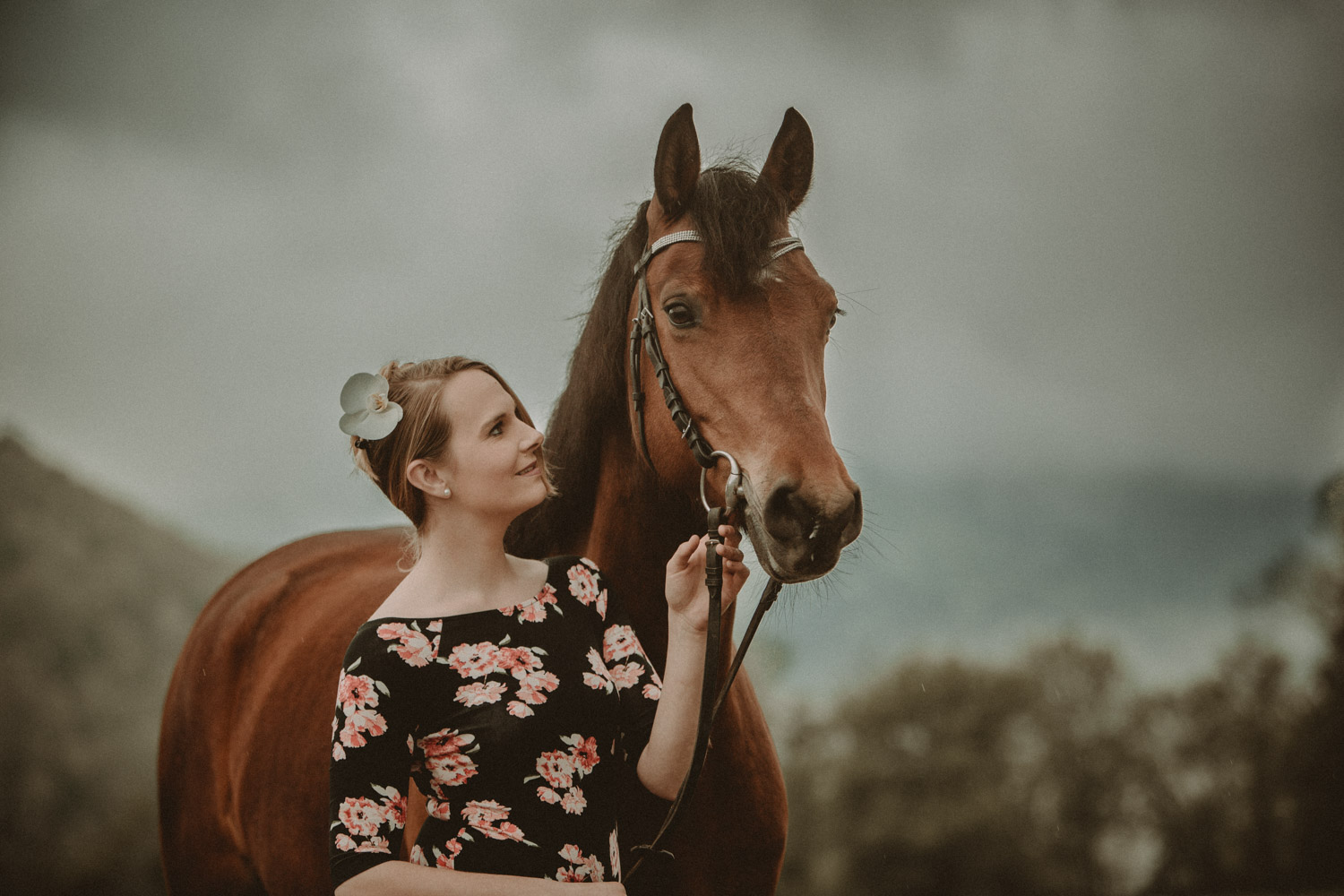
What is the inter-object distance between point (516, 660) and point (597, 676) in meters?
0.12

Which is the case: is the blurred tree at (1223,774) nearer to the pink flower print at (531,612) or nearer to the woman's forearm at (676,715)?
the woman's forearm at (676,715)

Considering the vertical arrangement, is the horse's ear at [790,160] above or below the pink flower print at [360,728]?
above

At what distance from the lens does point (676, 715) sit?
3.65 feet

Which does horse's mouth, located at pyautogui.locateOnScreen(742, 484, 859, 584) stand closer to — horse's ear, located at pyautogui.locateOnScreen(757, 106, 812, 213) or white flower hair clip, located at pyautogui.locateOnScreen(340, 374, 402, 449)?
white flower hair clip, located at pyautogui.locateOnScreen(340, 374, 402, 449)

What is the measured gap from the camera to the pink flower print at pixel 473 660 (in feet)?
3.41

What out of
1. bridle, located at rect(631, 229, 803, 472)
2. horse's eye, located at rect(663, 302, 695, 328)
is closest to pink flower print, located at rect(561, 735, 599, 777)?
bridle, located at rect(631, 229, 803, 472)

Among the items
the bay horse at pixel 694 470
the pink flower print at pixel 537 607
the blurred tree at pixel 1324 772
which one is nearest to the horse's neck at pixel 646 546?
the bay horse at pixel 694 470

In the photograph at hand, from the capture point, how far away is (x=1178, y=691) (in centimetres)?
335

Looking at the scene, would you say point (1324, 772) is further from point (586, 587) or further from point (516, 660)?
point (516, 660)

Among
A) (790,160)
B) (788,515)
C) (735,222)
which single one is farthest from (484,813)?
(790,160)

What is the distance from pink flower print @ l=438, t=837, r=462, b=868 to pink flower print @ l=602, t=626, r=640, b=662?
0.31 meters

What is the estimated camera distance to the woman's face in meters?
1.13

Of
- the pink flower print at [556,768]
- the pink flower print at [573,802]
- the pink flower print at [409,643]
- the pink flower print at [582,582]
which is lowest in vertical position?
the pink flower print at [573,802]

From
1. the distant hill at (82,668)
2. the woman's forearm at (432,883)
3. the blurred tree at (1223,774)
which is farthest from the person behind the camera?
the blurred tree at (1223,774)
